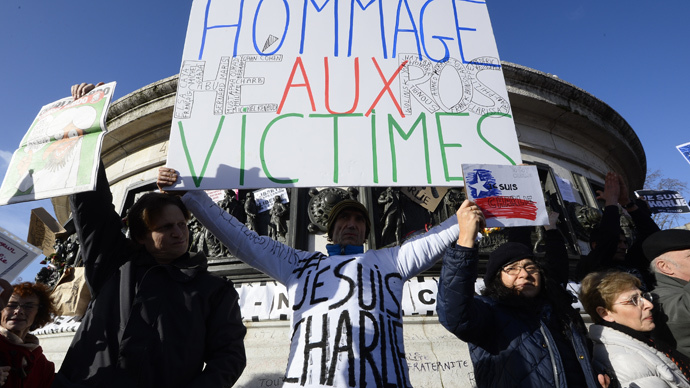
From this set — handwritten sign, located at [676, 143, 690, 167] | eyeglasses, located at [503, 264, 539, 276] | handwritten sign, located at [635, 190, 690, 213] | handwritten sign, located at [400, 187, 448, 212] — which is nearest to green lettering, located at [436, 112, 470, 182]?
eyeglasses, located at [503, 264, 539, 276]

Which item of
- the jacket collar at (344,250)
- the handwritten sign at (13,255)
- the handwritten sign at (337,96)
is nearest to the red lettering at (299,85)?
the handwritten sign at (337,96)

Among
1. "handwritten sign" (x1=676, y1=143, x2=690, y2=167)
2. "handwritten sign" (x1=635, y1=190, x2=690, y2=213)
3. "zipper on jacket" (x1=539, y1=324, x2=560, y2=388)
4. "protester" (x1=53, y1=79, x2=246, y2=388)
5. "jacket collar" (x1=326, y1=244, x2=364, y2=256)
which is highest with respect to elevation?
"handwritten sign" (x1=676, y1=143, x2=690, y2=167)

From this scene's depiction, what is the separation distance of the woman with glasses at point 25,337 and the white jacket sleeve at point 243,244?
115cm

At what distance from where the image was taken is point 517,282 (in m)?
2.25

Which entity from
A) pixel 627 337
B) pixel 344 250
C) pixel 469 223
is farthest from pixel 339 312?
pixel 627 337

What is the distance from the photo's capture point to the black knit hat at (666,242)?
2551 mm

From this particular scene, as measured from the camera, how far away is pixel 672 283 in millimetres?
2488

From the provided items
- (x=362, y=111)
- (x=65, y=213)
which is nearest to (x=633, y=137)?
(x=362, y=111)

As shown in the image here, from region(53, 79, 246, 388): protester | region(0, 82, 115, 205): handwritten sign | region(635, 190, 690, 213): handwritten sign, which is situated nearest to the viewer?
region(53, 79, 246, 388): protester

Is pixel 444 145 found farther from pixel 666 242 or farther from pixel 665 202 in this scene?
pixel 665 202

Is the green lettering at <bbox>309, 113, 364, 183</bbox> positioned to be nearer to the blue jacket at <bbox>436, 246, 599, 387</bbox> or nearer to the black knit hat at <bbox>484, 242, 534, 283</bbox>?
the blue jacket at <bbox>436, 246, 599, 387</bbox>

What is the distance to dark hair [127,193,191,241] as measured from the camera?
1997 millimetres

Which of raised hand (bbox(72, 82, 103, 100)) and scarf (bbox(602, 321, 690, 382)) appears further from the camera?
raised hand (bbox(72, 82, 103, 100))

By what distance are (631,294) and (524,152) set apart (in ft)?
14.4
